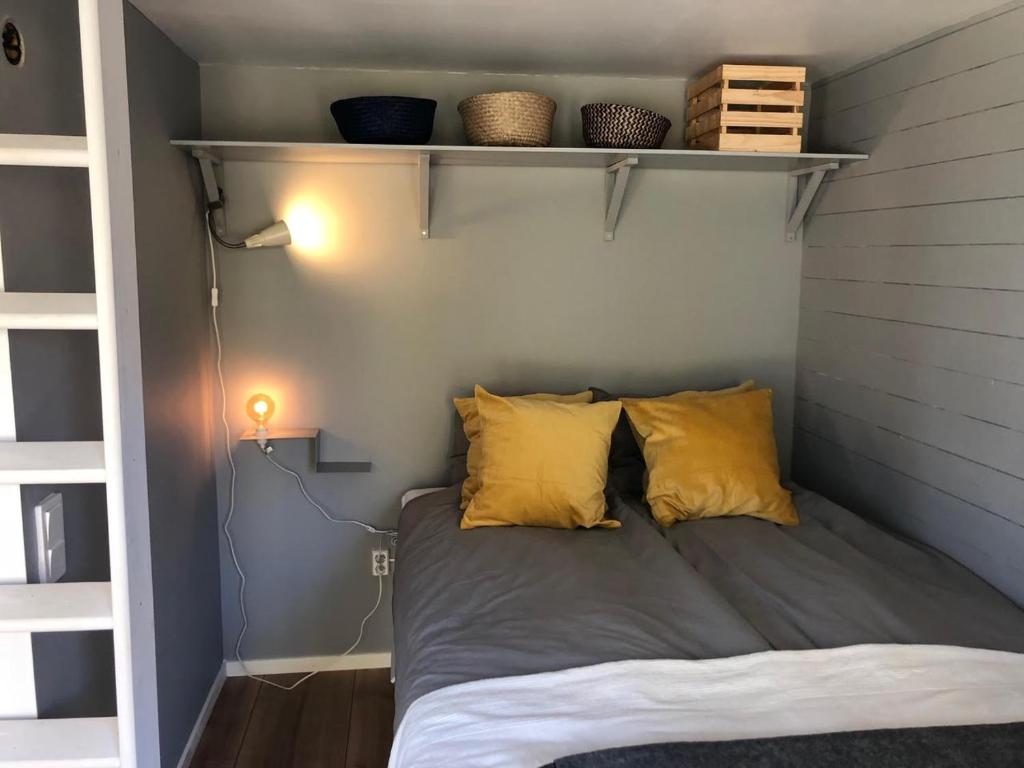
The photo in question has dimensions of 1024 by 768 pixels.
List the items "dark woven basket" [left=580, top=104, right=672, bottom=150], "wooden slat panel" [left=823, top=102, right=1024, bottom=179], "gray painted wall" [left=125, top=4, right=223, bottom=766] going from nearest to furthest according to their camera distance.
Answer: "wooden slat panel" [left=823, top=102, right=1024, bottom=179] → "gray painted wall" [left=125, top=4, right=223, bottom=766] → "dark woven basket" [left=580, top=104, right=672, bottom=150]

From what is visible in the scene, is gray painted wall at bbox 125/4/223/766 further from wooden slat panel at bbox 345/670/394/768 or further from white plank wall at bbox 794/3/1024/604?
white plank wall at bbox 794/3/1024/604

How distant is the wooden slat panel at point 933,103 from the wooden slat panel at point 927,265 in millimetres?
344

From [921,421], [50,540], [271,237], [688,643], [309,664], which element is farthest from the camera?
[309,664]

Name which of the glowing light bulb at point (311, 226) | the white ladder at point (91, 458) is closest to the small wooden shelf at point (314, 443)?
the glowing light bulb at point (311, 226)

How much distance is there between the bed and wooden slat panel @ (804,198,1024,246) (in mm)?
797

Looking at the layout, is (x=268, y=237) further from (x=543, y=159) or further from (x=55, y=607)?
(x=55, y=607)

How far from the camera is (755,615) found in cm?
183

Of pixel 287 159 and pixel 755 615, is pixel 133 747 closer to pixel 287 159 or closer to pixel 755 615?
pixel 755 615

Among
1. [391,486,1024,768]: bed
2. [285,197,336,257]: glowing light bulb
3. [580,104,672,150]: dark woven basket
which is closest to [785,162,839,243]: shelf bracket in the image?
[580,104,672,150]: dark woven basket

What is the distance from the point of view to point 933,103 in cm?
219

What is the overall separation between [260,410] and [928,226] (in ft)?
6.62

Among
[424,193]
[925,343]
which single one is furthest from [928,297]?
[424,193]

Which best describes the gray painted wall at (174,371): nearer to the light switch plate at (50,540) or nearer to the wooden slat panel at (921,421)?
the light switch plate at (50,540)

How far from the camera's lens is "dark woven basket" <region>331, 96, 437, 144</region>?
233cm
